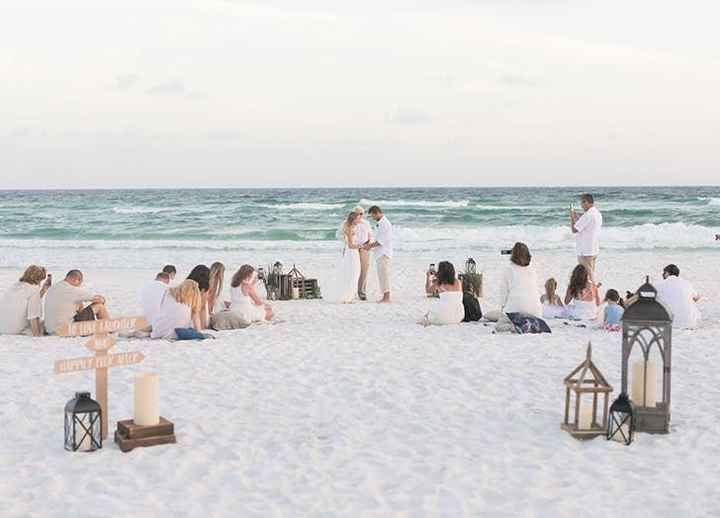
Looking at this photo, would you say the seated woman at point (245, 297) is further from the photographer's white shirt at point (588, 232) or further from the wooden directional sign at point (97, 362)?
the wooden directional sign at point (97, 362)

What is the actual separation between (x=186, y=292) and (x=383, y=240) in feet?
15.4

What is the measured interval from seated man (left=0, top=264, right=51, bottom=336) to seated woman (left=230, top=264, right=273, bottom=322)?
7.50 ft

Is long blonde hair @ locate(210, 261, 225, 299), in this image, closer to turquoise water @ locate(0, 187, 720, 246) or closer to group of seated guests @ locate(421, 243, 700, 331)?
group of seated guests @ locate(421, 243, 700, 331)

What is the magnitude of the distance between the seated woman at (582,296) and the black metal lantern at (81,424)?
7.03m

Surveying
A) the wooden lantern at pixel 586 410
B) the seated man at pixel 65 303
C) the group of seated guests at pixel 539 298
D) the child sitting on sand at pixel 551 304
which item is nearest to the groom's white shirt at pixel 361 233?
the group of seated guests at pixel 539 298

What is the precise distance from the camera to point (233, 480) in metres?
5.09

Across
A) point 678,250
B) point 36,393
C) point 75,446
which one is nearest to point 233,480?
point 75,446

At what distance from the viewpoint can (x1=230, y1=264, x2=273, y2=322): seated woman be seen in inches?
426

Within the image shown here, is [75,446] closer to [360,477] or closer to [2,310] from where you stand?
[360,477]

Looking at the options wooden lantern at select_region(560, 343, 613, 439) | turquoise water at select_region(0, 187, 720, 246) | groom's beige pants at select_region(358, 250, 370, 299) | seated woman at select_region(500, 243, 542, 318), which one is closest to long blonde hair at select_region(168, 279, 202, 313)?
seated woman at select_region(500, 243, 542, 318)

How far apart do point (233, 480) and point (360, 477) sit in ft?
2.44

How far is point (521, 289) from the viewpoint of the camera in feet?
33.7

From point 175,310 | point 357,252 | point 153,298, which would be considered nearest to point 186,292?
point 175,310

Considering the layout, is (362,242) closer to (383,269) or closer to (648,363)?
(383,269)
